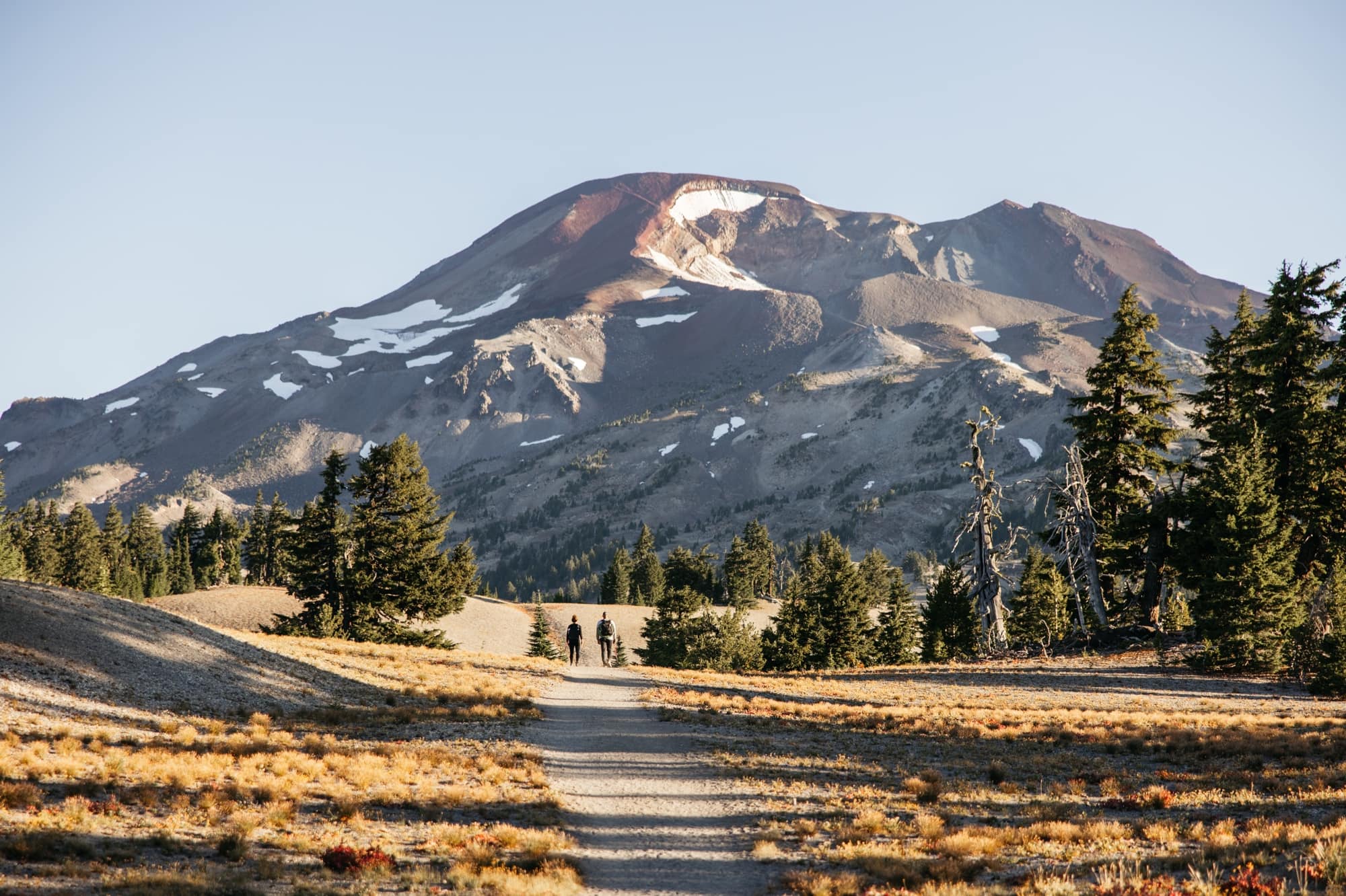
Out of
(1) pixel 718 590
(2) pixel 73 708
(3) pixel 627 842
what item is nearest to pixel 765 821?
(3) pixel 627 842

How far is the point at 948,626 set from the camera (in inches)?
2286

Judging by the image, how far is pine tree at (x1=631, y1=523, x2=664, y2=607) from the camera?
4090 inches

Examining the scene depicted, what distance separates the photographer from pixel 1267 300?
1417 inches

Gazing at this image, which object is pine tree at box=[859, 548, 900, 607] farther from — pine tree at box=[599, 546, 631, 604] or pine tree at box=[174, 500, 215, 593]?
pine tree at box=[174, 500, 215, 593]

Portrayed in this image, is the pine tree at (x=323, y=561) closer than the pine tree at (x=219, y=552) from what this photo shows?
Yes

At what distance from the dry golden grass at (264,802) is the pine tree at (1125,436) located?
30356mm

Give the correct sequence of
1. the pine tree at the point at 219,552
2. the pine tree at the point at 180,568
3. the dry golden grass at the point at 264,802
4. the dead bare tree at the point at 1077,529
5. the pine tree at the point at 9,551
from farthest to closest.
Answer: the pine tree at the point at 219,552 → the pine tree at the point at 180,568 → the pine tree at the point at 9,551 → the dead bare tree at the point at 1077,529 → the dry golden grass at the point at 264,802

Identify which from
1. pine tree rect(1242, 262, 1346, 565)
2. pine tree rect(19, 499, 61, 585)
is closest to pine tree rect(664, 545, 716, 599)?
pine tree rect(19, 499, 61, 585)

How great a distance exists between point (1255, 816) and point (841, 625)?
4591cm

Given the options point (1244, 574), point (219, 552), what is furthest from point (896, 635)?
point (219, 552)

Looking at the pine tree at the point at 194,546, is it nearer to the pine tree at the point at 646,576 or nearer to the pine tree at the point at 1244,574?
the pine tree at the point at 646,576

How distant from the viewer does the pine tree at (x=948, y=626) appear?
57.2 meters

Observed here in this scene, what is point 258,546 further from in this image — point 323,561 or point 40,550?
point 323,561

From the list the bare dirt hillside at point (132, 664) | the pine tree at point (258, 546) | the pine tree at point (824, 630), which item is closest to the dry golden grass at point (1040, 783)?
the bare dirt hillside at point (132, 664)
